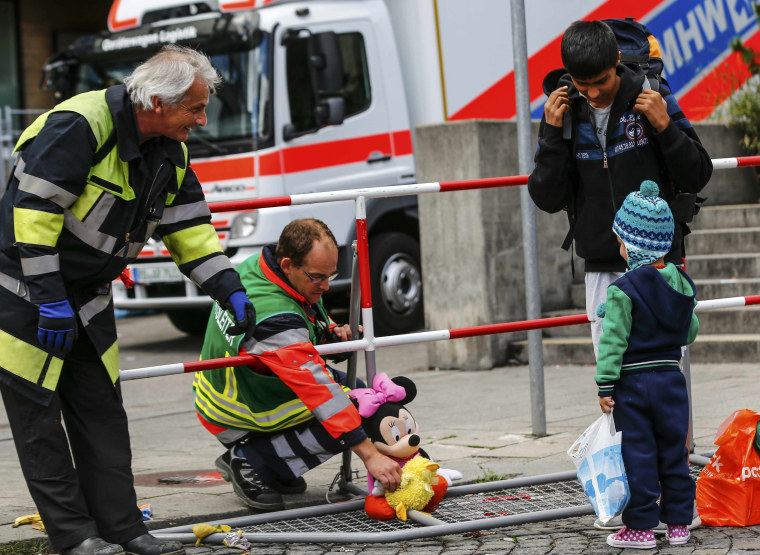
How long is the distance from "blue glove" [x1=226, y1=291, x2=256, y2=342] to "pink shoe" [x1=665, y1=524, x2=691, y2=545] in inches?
61.3

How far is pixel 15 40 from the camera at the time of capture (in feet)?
60.0

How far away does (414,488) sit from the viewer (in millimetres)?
4785

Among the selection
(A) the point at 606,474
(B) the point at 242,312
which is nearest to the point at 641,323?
(A) the point at 606,474

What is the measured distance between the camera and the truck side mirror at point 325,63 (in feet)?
35.0

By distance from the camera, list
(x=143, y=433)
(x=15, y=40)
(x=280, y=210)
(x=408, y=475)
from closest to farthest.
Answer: (x=408, y=475), (x=143, y=433), (x=280, y=210), (x=15, y=40)

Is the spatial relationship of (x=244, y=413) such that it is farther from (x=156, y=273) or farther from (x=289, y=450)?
(x=156, y=273)

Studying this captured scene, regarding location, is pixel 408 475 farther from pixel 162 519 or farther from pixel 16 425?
pixel 16 425

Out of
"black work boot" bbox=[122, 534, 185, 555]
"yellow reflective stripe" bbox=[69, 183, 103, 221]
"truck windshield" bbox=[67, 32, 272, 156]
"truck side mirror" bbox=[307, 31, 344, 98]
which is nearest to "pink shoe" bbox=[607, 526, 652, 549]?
"black work boot" bbox=[122, 534, 185, 555]

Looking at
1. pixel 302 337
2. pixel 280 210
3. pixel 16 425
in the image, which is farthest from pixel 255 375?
pixel 280 210

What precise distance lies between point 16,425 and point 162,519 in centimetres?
89

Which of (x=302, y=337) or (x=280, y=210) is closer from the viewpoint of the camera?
(x=302, y=337)

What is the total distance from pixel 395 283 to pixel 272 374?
19.8 ft

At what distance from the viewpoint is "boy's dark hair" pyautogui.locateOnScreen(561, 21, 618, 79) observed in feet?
14.5

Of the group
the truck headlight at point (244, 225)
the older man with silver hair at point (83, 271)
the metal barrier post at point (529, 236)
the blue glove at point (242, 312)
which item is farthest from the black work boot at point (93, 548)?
the truck headlight at point (244, 225)
